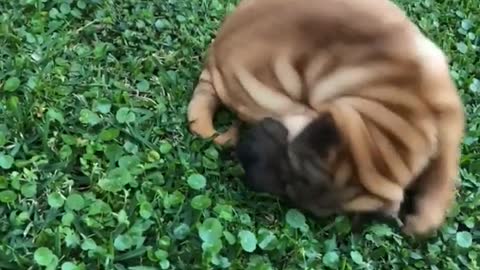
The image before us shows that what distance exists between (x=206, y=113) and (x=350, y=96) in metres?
0.40

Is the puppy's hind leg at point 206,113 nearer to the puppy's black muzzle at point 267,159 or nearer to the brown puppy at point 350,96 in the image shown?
the brown puppy at point 350,96

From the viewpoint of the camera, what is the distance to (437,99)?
2.38 m

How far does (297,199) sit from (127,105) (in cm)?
53

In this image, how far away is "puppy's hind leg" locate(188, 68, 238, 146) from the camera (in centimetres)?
256

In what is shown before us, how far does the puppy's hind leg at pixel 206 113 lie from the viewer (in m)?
2.56

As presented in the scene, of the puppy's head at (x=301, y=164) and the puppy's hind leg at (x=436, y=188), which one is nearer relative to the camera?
the puppy's head at (x=301, y=164)

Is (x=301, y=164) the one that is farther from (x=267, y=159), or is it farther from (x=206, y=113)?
(x=206, y=113)

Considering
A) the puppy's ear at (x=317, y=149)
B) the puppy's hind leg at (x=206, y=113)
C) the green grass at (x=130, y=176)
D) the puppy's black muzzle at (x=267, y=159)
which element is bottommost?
the green grass at (x=130, y=176)

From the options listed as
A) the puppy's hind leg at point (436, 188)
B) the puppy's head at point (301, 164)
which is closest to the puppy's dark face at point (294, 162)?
the puppy's head at point (301, 164)

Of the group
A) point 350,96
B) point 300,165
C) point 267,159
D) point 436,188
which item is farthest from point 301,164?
point 436,188

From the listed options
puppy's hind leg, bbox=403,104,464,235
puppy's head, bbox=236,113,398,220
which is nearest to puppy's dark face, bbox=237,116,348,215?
puppy's head, bbox=236,113,398,220

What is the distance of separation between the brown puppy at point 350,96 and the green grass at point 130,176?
80 mm

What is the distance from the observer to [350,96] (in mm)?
2422

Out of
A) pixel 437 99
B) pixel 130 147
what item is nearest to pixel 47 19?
pixel 130 147
